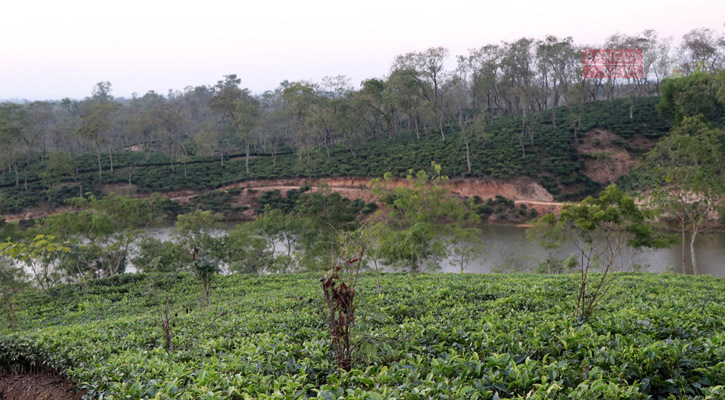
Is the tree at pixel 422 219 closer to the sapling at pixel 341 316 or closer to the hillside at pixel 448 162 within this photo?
the sapling at pixel 341 316

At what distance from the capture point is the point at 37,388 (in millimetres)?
4605

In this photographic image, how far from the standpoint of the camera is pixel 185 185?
43156mm

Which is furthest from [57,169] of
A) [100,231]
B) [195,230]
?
[195,230]

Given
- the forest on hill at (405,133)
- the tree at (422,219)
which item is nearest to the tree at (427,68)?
the forest on hill at (405,133)

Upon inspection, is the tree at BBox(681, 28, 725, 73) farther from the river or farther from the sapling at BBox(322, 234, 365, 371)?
the sapling at BBox(322, 234, 365, 371)

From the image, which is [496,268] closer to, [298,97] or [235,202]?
[235,202]

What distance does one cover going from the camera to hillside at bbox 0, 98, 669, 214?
35.5m

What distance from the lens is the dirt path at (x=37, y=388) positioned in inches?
170

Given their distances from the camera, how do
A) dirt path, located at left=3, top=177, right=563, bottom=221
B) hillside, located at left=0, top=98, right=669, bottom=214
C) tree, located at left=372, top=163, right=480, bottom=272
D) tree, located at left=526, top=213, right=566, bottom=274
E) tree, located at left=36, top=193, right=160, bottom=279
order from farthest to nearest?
hillside, located at left=0, top=98, right=669, bottom=214, dirt path, located at left=3, top=177, right=563, bottom=221, tree, located at left=36, top=193, right=160, bottom=279, tree, located at left=526, top=213, right=566, bottom=274, tree, located at left=372, top=163, right=480, bottom=272

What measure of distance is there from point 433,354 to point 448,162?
116ft

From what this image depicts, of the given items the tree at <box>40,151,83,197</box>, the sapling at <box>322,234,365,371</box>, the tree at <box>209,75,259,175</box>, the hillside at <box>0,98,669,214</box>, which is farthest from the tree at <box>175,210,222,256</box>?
the tree at <box>40,151,83,197</box>

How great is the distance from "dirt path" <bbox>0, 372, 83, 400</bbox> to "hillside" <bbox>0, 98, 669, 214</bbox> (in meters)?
33.7

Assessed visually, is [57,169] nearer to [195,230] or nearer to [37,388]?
[195,230]

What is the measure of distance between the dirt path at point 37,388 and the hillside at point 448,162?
3370 centimetres
